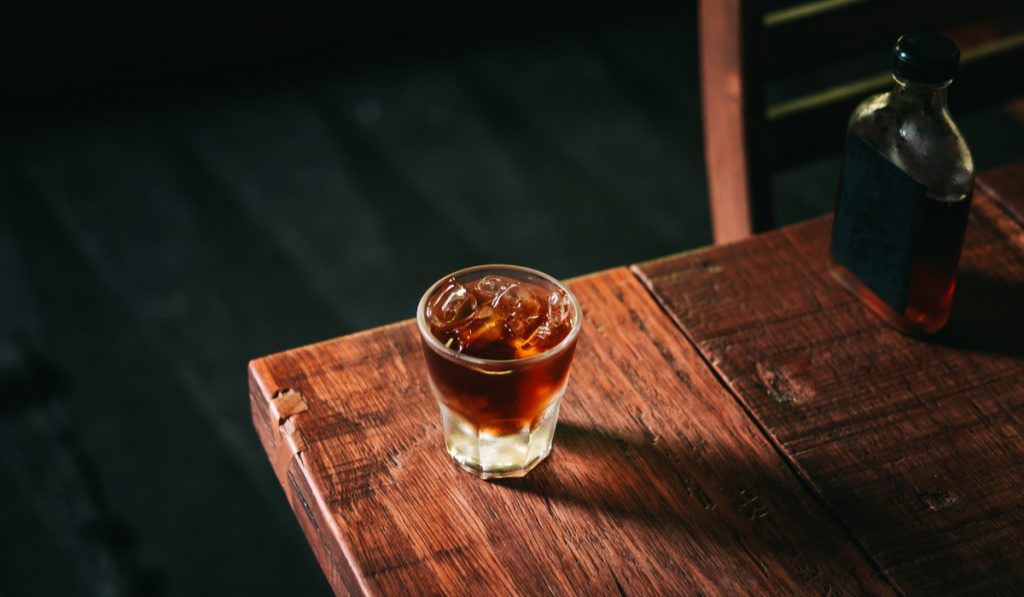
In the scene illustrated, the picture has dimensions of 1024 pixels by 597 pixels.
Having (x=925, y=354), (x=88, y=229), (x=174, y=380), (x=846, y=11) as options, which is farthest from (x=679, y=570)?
(x=88, y=229)

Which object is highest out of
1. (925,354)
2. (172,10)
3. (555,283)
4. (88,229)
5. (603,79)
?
(555,283)

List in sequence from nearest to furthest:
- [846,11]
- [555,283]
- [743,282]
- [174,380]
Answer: [555,283] → [743,282] → [846,11] → [174,380]

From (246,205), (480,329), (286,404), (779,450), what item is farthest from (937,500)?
(246,205)

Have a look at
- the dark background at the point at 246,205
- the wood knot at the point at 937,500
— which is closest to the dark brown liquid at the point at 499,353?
the wood knot at the point at 937,500

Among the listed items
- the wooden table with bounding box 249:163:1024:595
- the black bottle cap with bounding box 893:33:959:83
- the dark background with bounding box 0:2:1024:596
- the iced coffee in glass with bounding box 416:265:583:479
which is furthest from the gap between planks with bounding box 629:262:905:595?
the dark background with bounding box 0:2:1024:596

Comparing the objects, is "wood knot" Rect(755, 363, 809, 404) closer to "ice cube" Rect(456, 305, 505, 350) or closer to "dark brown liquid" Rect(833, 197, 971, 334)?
"dark brown liquid" Rect(833, 197, 971, 334)

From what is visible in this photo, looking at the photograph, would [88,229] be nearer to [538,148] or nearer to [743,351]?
[538,148]
